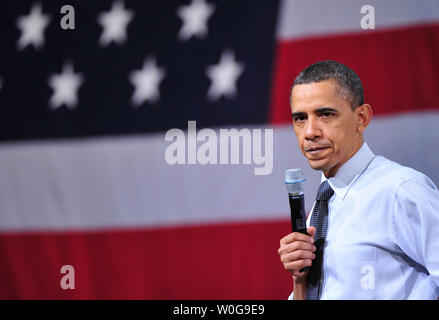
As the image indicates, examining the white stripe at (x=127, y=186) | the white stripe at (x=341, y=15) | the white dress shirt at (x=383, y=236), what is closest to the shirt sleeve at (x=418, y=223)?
the white dress shirt at (x=383, y=236)

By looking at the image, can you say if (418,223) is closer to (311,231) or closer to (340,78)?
(311,231)

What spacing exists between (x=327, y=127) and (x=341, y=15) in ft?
1.88

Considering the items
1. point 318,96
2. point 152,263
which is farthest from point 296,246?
point 152,263

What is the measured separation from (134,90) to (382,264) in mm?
1006

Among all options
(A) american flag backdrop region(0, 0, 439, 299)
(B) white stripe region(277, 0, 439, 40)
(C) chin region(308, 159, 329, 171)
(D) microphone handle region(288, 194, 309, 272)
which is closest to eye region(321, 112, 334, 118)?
(C) chin region(308, 159, 329, 171)

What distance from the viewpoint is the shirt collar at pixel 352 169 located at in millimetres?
1165

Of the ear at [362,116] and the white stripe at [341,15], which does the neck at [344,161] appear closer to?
the ear at [362,116]

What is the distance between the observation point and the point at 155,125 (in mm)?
1690

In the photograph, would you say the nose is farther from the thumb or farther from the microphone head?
the thumb

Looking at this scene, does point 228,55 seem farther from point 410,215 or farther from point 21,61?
point 410,215

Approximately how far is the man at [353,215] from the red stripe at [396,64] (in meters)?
0.38
